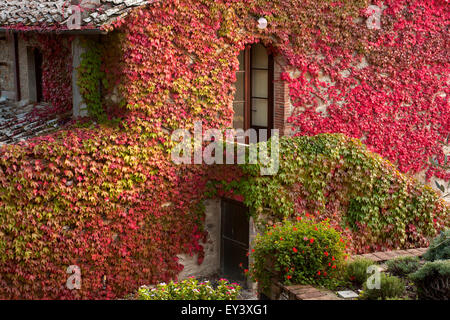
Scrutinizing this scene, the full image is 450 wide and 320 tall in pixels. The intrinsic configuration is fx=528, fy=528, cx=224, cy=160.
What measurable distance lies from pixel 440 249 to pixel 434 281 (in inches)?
44.1

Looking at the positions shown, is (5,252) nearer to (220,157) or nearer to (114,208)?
(114,208)

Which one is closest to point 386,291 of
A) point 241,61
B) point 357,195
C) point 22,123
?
point 357,195

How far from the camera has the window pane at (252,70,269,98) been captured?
10.7 metres

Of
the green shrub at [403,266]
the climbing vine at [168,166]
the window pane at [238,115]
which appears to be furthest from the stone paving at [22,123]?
the green shrub at [403,266]

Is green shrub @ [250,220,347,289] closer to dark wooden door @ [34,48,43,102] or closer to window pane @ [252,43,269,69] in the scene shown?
window pane @ [252,43,269,69]

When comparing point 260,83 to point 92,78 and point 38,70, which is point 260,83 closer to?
point 92,78

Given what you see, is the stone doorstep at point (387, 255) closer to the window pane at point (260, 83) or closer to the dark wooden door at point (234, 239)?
the dark wooden door at point (234, 239)

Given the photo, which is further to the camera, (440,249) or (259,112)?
(259,112)

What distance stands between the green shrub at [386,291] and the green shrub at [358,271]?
0.63 meters

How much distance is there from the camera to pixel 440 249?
6.78 meters

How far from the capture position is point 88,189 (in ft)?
26.3

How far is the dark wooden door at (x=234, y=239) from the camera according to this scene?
9281mm
